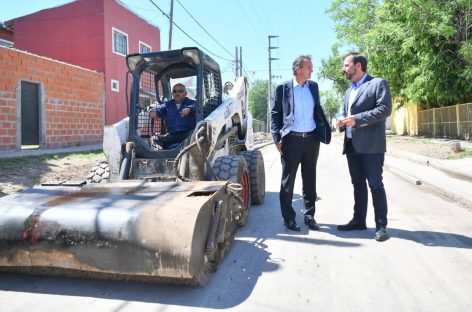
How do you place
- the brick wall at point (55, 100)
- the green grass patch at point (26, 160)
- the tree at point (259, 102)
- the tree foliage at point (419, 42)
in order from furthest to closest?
the tree at point (259, 102) → the tree foliage at point (419, 42) → the brick wall at point (55, 100) → the green grass patch at point (26, 160)

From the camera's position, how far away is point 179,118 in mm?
5633

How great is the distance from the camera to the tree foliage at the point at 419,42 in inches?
728

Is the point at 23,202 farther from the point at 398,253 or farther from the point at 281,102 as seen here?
the point at 398,253

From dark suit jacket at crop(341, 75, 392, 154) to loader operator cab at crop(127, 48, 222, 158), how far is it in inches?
73.0

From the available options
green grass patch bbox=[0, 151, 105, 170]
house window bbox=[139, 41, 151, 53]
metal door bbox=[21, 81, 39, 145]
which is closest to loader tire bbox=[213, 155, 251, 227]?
green grass patch bbox=[0, 151, 105, 170]

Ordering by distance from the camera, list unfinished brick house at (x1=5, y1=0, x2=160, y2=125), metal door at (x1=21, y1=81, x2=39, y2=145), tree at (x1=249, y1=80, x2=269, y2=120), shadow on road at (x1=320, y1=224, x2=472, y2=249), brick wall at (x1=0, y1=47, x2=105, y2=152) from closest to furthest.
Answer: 1. shadow on road at (x1=320, y1=224, x2=472, y2=249)
2. brick wall at (x1=0, y1=47, x2=105, y2=152)
3. metal door at (x1=21, y1=81, x2=39, y2=145)
4. unfinished brick house at (x1=5, y1=0, x2=160, y2=125)
5. tree at (x1=249, y1=80, x2=269, y2=120)

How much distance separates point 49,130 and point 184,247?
1324cm

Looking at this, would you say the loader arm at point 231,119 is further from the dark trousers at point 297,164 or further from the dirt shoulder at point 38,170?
the dirt shoulder at point 38,170

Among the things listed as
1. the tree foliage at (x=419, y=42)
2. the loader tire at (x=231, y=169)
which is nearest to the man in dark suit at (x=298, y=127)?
the loader tire at (x=231, y=169)

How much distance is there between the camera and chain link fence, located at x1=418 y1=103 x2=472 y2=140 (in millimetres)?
22750

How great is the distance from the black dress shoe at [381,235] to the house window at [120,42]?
20.5 metres

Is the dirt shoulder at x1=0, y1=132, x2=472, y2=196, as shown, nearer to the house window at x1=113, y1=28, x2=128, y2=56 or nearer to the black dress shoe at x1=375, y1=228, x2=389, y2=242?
the black dress shoe at x1=375, y1=228, x2=389, y2=242

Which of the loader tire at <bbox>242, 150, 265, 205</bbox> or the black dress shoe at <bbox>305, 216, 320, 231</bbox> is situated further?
the loader tire at <bbox>242, 150, 265, 205</bbox>

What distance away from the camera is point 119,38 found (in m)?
23.5
